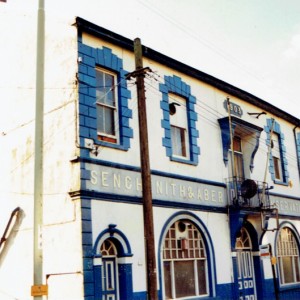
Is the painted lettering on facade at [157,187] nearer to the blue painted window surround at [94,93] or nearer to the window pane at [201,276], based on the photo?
the blue painted window surround at [94,93]

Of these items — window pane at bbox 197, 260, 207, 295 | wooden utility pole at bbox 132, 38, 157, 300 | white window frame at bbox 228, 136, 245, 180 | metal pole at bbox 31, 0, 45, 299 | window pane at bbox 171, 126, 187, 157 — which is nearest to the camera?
metal pole at bbox 31, 0, 45, 299

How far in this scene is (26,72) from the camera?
1559 cm

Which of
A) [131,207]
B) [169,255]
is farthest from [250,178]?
[131,207]

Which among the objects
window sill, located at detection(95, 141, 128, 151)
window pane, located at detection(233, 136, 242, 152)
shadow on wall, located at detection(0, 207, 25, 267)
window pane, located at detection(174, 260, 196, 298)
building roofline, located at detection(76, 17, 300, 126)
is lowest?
window pane, located at detection(174, 260, 196, 298)

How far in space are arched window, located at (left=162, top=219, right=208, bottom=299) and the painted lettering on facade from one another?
949mm

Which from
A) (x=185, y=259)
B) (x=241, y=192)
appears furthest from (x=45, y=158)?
(x=241, y=192)

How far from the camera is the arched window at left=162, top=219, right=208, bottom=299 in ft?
49.7

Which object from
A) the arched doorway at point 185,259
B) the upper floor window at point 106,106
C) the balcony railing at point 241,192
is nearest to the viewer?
the upper floor window at point 106,106

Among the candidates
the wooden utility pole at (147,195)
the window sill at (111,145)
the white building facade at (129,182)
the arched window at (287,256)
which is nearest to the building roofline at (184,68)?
the white building facade at (129,182)

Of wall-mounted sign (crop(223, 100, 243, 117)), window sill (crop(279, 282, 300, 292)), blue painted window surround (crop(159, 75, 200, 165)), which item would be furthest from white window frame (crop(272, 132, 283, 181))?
blue painted window surround (crop(159, 75, 200, 165))

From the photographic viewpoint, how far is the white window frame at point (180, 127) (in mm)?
16622

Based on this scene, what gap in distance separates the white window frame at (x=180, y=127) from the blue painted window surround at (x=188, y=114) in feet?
0.34

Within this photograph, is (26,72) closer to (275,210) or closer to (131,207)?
(131,207)

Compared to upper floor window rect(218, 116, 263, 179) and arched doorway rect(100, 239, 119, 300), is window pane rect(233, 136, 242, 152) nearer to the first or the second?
upper floor window rect(218, 116, 263, 179)
